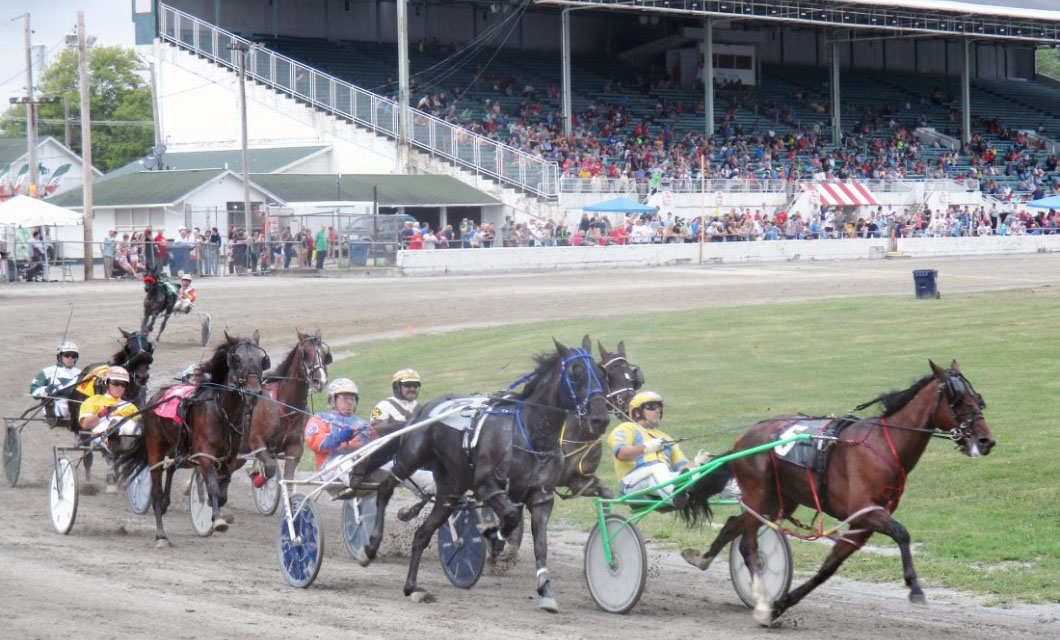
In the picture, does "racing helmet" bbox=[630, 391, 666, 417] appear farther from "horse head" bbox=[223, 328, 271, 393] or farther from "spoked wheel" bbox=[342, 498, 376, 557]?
"horse head" bbox=[223, 328, 271, 393]

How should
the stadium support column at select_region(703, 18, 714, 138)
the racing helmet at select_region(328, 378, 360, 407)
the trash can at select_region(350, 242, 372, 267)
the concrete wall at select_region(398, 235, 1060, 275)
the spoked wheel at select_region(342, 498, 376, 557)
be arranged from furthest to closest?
the stadium support column at select_region(703, 18, 714, 138)
the concrete wall at select_region(398, 235, 1060, 275)
the trash can at select_region(350, 242, 372, 267)
the racing helmet at select_region(328, 378, 360, 407)
the spoked wheel at select_region(342, 498, 376, 557)

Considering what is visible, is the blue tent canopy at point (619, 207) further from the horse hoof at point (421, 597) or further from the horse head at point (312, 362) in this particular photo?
the horse hoof at point (421, 597)

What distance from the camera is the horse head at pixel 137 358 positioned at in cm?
1315

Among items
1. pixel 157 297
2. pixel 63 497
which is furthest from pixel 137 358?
pixel 157 297

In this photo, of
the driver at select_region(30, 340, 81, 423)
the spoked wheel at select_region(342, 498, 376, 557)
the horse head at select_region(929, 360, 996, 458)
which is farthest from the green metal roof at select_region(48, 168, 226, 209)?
the horse head at select_region(929, 360, 996, 458)

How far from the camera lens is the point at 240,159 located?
151 feet

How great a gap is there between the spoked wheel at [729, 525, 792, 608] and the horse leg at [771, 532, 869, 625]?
92 millimetres

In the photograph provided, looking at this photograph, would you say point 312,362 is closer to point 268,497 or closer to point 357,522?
point 268,497

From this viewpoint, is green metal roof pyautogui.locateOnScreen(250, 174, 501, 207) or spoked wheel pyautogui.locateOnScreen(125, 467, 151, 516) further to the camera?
green metal roof pyautogui.locateOnScreen(250, 174, 501, 207)

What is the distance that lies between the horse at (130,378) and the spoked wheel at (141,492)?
60cm

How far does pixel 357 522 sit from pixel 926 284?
19.0 metres

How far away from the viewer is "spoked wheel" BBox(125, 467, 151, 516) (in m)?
12.4

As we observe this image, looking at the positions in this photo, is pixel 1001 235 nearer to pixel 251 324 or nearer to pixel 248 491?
pixel 251 324

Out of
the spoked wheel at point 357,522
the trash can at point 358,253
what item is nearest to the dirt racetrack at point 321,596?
the spoked wheel at point 357,522
